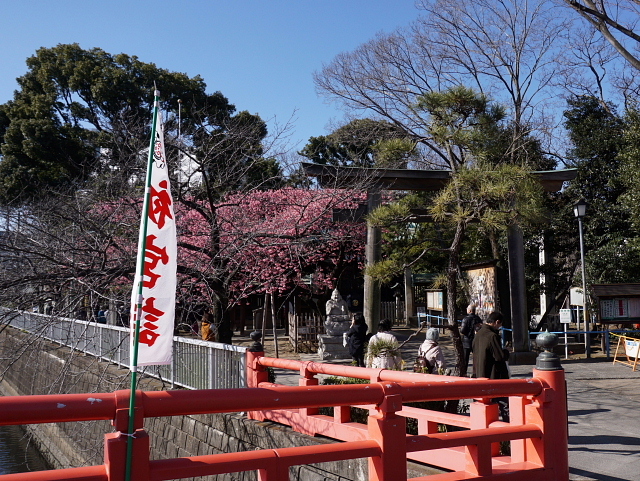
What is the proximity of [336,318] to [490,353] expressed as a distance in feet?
29.2

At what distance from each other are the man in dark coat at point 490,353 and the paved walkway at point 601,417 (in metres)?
1.15

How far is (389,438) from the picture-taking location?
417 centimetres

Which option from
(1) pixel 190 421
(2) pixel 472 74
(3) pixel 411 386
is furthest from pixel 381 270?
(2) pixel 472 74

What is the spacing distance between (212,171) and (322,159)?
2656cm

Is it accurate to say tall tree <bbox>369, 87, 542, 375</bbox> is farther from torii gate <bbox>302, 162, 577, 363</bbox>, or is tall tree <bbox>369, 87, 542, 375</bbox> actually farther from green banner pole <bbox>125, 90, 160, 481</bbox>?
green banner pole <bbox>125, 90, 160, 481</bbox>

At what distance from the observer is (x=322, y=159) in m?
38.4

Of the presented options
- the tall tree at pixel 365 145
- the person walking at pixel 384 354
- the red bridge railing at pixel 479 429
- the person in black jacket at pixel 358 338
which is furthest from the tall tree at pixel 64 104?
the red bridge railing at pixel 479 429

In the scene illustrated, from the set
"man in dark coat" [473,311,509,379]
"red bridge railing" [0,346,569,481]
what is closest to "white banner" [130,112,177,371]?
"red bridge railing" [0,346,569,481]

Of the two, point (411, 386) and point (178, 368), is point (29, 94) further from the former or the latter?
point (411, 386)

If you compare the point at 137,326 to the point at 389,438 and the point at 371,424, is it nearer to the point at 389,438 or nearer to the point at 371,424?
the point at 371,424

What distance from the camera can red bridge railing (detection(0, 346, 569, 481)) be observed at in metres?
3.32

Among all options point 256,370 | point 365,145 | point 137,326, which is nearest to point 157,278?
point 137,326

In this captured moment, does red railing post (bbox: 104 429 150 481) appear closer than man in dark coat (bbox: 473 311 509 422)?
Yes

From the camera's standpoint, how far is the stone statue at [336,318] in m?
15.8
